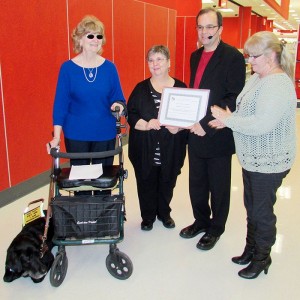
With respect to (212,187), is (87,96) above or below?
above

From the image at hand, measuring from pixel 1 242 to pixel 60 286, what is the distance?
2.55 ft

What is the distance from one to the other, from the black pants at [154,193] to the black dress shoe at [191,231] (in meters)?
0.24

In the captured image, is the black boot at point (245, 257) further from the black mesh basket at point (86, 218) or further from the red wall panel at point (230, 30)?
the red wall panel at point (230, 30)

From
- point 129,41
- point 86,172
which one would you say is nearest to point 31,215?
point 86,172

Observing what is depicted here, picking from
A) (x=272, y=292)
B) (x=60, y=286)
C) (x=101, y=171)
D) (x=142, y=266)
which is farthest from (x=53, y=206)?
(x=272, y=292)

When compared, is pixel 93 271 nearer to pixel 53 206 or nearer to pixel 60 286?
pixel 60 286

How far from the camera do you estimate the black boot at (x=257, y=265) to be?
2.23m

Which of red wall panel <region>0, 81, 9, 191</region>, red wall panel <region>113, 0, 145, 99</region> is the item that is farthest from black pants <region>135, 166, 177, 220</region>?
red wall panel <region>113, 0, 145, 99</region>

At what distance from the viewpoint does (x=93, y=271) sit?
2375 millimetres

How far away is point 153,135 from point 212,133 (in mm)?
454

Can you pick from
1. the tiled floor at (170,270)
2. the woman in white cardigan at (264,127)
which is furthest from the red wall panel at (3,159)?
the woman in white cardigan at (264,127)

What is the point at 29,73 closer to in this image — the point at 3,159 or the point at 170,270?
the point at 3,159

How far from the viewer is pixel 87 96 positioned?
248cm

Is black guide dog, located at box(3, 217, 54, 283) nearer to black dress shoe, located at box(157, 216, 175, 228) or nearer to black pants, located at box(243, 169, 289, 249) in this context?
black dress shoe, located at box(157, 216, 175, 228)
